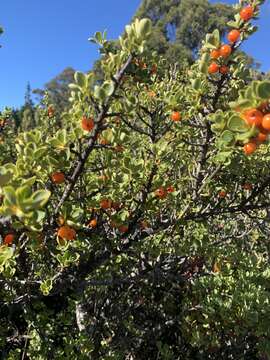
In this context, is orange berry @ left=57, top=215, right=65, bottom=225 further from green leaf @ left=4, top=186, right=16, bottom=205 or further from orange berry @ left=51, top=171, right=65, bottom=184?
green leaf @ left=4, top=186, right=16, bottom=205

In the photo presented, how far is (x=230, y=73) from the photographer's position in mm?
3322

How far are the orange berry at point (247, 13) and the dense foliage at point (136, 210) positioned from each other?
0.01 m

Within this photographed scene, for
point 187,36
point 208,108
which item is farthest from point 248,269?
point 187,36

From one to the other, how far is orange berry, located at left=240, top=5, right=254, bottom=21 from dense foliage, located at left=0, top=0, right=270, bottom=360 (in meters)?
0.01

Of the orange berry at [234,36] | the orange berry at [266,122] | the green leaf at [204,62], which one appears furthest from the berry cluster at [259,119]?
the orange berry at [234,36]

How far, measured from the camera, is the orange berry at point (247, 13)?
296cm

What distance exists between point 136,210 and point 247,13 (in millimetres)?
1763

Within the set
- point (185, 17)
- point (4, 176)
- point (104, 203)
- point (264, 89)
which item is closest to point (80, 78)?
point (4, 176)

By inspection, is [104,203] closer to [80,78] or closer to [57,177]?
[57,177]

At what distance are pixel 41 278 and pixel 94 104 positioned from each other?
170 centimetres

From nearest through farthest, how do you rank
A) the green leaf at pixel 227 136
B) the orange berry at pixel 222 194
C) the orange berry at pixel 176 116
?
the green leaf at pixel 227 136
the orange berry at pixel 176 116
the orange berry at pixel 222 194

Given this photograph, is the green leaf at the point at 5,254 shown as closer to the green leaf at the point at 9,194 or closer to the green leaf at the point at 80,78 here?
the green leaf at the point at 9,194

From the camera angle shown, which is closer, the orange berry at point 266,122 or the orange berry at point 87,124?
the orange berry at point 266,122

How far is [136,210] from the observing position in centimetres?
326
